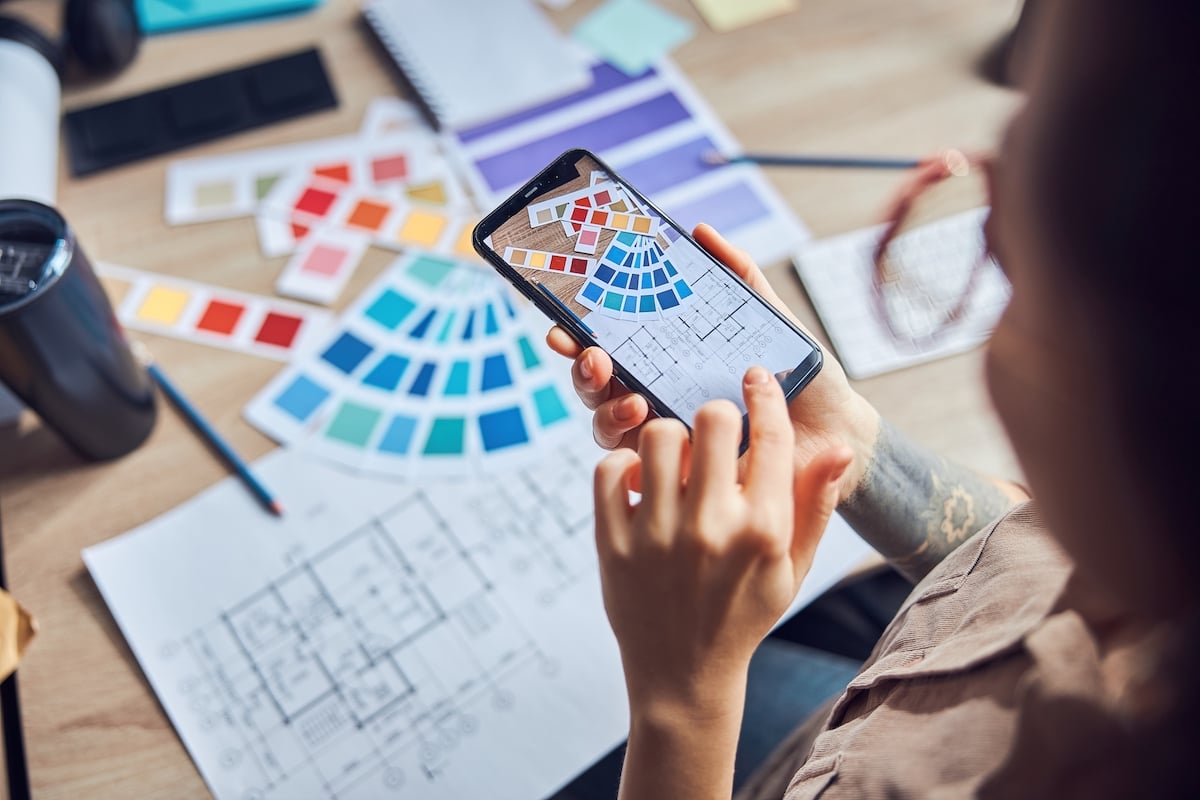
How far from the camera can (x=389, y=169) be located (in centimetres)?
82

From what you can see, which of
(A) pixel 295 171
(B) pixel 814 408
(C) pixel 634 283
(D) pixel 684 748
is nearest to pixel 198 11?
(A) pixel 295 171

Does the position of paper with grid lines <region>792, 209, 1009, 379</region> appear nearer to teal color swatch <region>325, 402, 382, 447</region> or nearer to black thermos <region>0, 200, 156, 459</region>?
teal color swatch <region>325, 402, 382, 447</region>

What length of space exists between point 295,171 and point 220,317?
17cm

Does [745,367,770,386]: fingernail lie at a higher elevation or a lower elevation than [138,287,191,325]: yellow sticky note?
higher

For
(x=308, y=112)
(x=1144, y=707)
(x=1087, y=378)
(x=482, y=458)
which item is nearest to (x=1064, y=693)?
(x=1144, y=707)

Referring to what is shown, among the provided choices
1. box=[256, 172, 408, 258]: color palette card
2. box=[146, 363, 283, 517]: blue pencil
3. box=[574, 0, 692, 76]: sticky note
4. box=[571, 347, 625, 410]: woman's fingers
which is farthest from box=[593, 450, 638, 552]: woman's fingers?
box=[574, 0, 692, 76]: sticky note

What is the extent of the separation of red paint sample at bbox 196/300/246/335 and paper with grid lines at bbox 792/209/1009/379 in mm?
478

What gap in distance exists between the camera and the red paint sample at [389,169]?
2.67 ft

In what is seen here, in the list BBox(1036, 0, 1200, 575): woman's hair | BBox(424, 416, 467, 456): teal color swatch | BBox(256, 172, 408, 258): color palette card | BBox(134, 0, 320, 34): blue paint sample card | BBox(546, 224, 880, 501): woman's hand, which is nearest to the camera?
BBox(1036, 0, 1200, 575): woman's hair

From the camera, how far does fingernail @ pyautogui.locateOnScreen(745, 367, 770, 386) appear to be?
0.47 m

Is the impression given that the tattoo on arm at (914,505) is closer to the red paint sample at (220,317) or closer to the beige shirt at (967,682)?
the beige shirt at (967,682)

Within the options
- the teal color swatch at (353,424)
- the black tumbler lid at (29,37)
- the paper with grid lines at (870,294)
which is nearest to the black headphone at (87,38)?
the black tumbler lid at (29,37)

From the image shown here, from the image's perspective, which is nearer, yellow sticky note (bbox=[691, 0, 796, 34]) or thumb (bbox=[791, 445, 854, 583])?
thumb (bbox=[791, 445, 854, 583])

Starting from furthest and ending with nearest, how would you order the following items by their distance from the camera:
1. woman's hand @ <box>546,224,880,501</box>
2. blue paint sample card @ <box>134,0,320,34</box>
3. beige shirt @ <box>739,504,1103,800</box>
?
1. blue paint sample card @ <box>134,0,320,34</box>
2. woman's hand @ <box>546,224,880,501</box>
3. beige shirt @ <box>739,504,1103,800</box>
